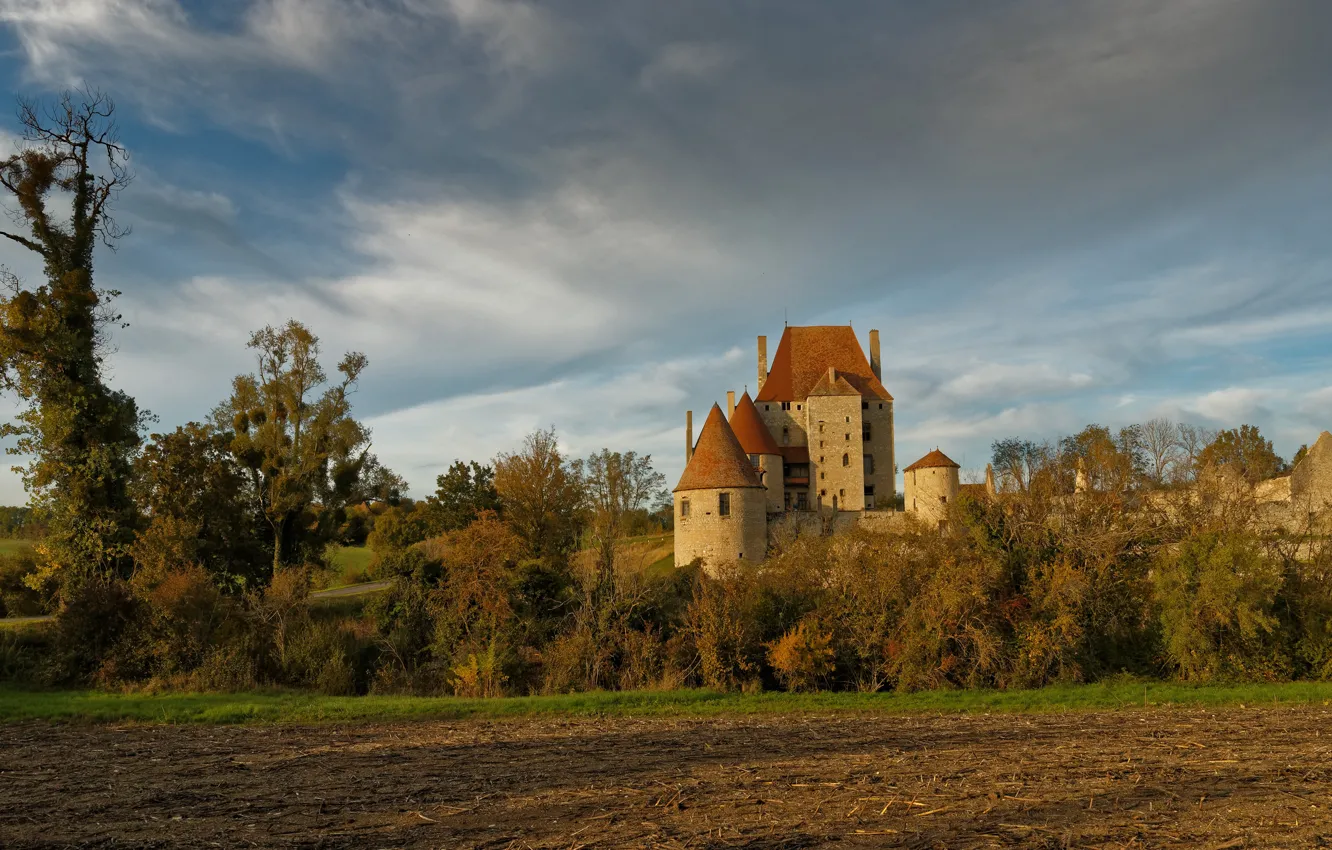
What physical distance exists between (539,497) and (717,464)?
881 cm

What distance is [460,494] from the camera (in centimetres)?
3878

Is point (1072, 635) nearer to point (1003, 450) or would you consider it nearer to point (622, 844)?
point (622, 844)

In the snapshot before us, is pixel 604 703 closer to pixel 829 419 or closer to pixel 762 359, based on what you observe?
pixel 829 419

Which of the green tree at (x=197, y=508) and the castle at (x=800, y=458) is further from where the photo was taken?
the castle at (x=800, y=458)

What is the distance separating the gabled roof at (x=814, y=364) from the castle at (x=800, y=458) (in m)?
0.07

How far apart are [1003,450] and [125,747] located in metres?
79.6

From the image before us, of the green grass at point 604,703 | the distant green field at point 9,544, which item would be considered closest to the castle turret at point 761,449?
the green grass at point 604,703

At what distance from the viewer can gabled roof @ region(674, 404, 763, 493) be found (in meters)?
41.6

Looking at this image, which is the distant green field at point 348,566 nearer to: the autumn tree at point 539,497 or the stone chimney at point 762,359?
the autumn tree at point 539,497

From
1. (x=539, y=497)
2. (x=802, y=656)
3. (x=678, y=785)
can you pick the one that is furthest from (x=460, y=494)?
(x=678, y=785)

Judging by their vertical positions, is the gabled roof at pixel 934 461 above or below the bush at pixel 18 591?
above

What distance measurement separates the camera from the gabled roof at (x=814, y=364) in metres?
59.8

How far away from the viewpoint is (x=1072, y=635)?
20109mm

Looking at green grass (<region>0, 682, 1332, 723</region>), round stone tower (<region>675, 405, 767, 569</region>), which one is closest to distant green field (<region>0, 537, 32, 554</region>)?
green grass (<region>0, 682, 1332, 723</region>)
